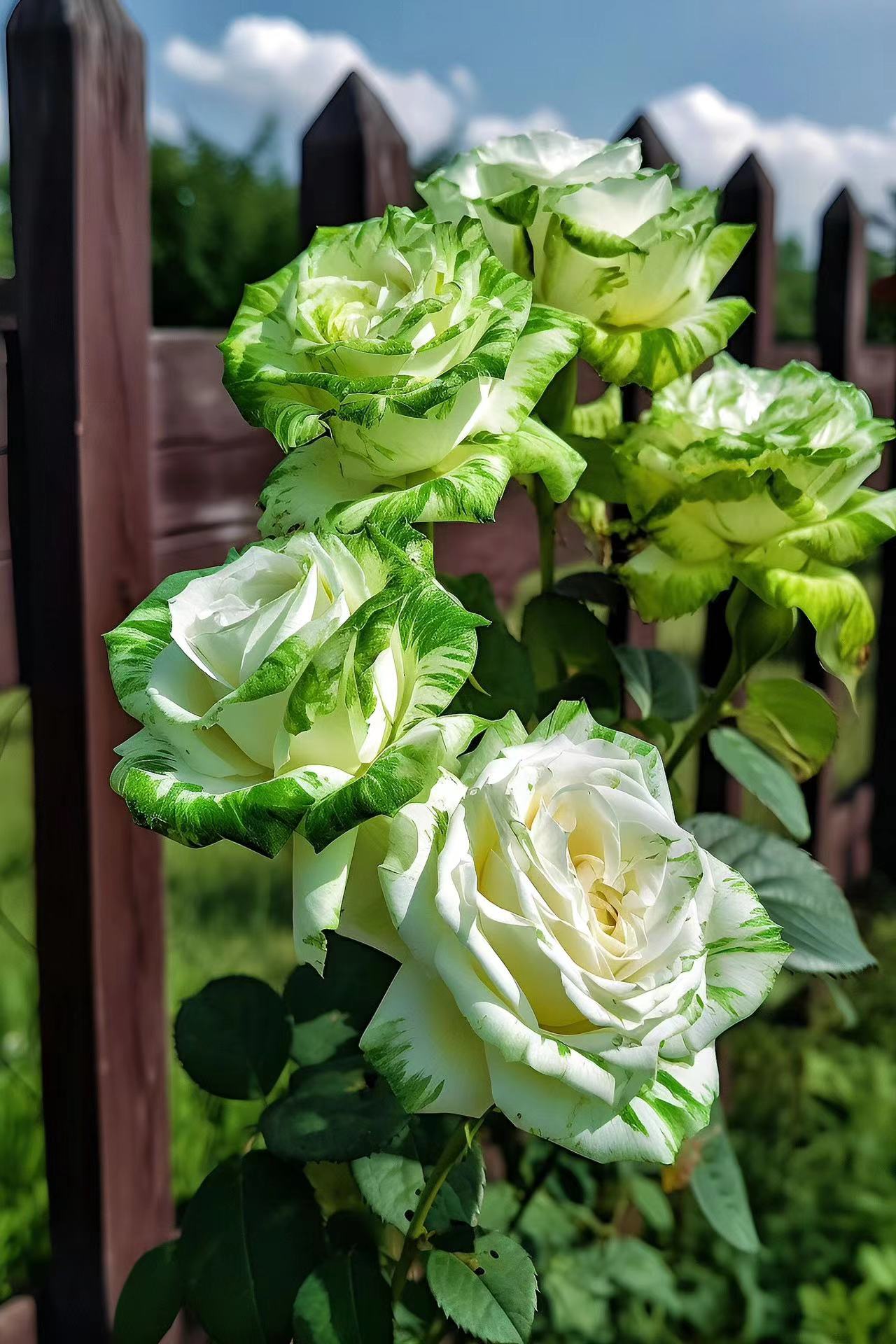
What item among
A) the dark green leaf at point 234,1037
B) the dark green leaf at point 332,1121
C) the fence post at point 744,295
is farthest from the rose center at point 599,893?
the fence post at point 744,295

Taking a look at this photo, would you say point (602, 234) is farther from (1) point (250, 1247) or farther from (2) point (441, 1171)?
(1) point (250, 1247)

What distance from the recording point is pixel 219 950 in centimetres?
229

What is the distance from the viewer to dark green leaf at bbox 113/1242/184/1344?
0.73m

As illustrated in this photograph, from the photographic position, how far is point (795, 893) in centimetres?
91

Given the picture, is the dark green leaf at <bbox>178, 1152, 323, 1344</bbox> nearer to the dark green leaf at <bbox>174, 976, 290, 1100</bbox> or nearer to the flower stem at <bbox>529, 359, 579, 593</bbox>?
the dark green leaf at <bbox>174, 976, 290, 1100</bbox>

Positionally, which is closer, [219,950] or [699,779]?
[699,779]

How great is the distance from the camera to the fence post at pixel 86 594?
3.21 feet

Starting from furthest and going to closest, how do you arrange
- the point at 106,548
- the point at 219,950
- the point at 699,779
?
1. the point at 219,950
2. the point at 699,779
3. the point at 106,548

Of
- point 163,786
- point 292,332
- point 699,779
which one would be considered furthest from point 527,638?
point 699,779

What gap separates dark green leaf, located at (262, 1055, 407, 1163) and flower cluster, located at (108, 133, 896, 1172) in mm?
181

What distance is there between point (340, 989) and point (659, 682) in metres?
0.41

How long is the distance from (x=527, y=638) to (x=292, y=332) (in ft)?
1.05

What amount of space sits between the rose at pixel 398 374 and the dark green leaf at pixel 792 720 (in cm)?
35

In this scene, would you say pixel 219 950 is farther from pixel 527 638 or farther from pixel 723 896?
pixel 723 896
